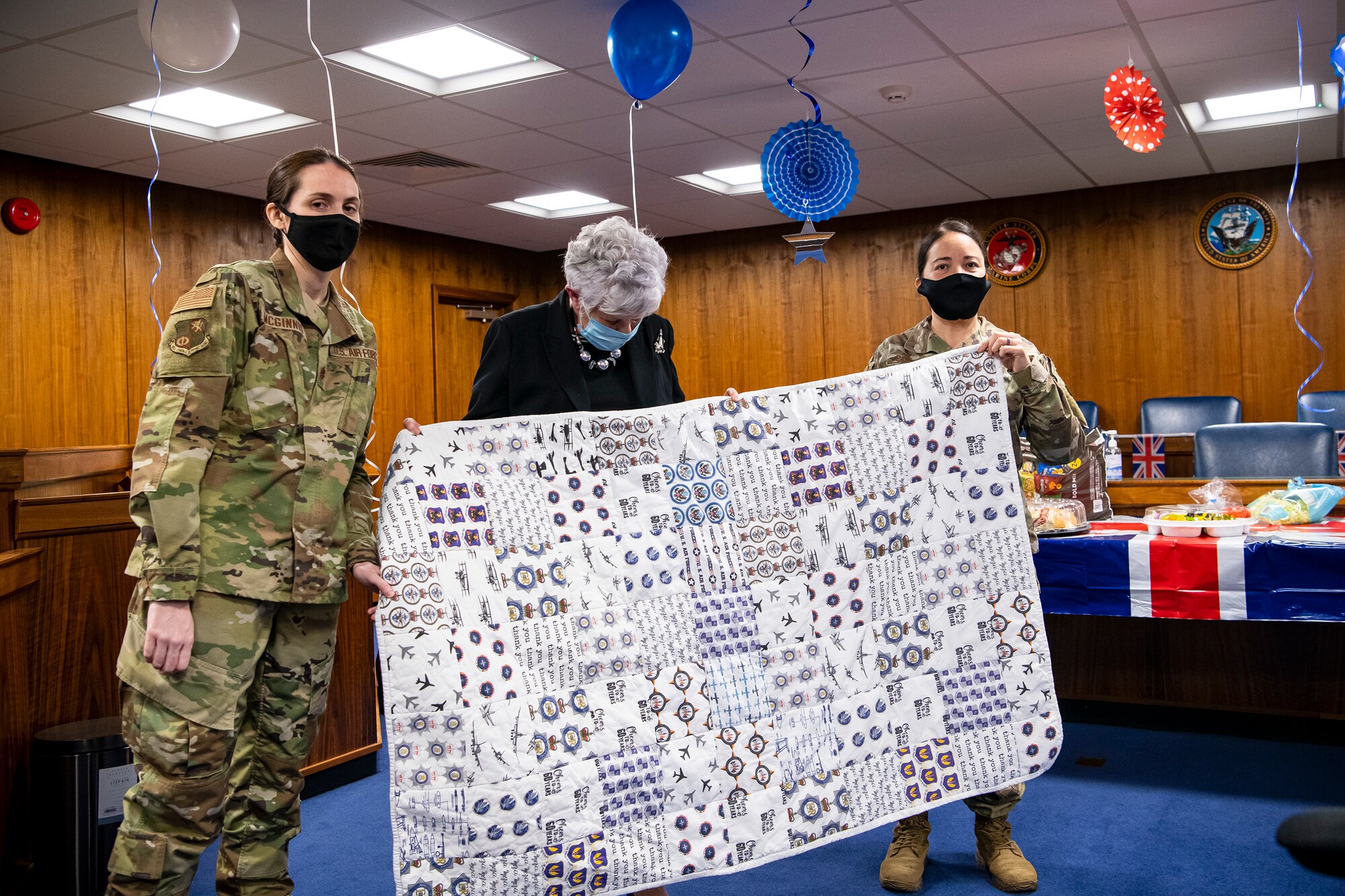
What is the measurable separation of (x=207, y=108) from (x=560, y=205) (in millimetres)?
2758

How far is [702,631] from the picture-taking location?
1.86 meters

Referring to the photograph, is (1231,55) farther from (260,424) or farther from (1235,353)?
(260,424)

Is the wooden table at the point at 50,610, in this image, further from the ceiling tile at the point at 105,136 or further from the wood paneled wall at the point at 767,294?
the wood paneled wall at the point at 767,294

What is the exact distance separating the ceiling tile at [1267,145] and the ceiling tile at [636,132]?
3.10 m

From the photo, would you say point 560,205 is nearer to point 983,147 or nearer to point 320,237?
point 983,147

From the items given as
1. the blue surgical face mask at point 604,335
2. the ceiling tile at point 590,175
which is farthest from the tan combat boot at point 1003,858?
the ceiling tile at point 590,175

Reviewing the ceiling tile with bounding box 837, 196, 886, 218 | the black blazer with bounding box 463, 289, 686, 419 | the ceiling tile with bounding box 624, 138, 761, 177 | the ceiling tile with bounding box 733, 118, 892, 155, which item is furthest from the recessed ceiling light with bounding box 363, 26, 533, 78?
the ceiling tile with bounding box 837, 196, 886, 218

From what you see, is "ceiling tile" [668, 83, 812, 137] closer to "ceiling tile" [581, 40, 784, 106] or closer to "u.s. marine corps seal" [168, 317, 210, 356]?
"ceiling tile" [581, 40, 784, 106]

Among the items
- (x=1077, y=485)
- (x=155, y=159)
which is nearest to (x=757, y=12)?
(x=1077, y=485)

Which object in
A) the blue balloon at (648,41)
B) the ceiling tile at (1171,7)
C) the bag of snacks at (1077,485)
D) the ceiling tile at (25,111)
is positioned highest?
the ceiling tile at (25,111)

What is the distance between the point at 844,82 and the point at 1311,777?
3.41m

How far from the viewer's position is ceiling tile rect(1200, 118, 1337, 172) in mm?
5641

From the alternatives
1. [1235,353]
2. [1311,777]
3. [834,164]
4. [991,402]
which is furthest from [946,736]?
[1235,353]

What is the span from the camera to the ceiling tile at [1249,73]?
4.53 m
